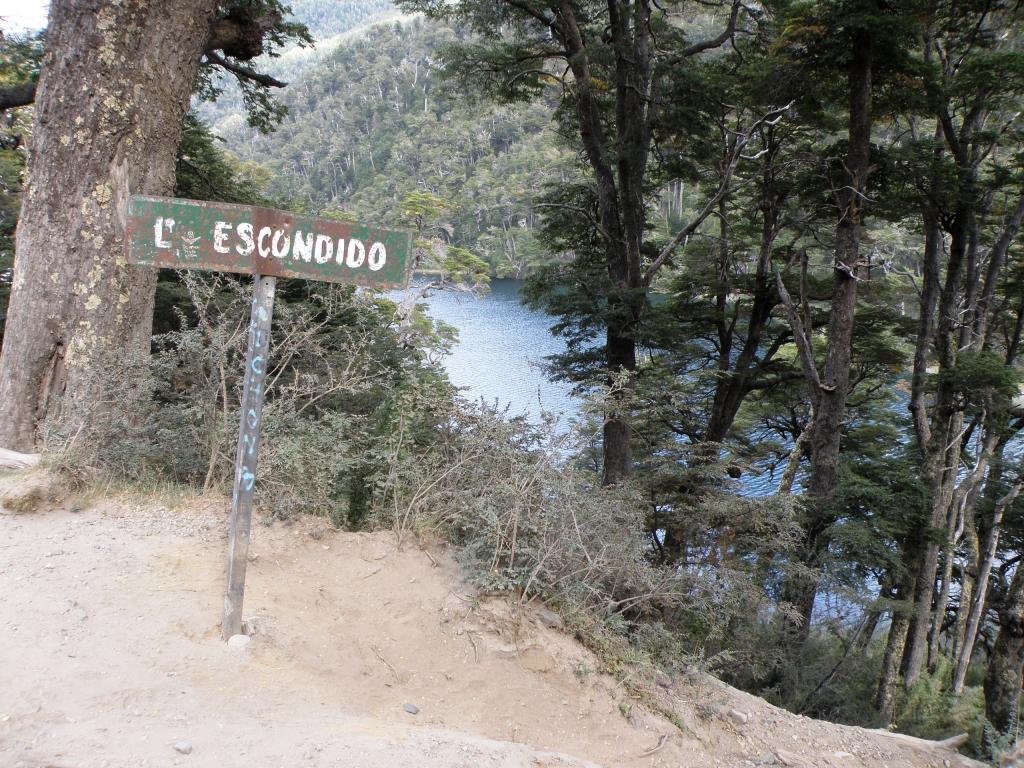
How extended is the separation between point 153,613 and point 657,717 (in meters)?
2.55

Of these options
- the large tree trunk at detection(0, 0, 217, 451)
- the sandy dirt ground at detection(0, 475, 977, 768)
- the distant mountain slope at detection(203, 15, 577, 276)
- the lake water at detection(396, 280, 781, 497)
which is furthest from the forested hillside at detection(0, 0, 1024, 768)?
the distant mountain slope at detection(203, 15, 577, 276)

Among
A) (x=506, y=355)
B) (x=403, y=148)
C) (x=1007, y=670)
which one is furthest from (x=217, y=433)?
(x=403, y=148)

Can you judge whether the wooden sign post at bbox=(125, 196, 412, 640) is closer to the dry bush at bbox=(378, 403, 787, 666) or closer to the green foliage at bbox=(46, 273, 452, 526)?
the green foliage at bbox=(46, 273, 452, 526)

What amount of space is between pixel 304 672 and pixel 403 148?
7753 cm

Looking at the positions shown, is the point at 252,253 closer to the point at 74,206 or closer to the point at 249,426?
the point at 249,426

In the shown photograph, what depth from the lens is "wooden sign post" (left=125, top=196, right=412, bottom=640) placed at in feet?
9.05

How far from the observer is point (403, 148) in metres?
74.6

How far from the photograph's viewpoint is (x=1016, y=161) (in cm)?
909

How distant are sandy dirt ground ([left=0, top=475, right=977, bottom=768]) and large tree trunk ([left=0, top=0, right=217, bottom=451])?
143 cm

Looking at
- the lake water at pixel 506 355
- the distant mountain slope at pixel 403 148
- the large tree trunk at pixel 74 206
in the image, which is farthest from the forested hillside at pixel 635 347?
the distant mountain slope at pixel 403 148

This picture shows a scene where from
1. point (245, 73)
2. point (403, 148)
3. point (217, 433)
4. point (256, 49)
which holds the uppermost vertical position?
point (403, 148)

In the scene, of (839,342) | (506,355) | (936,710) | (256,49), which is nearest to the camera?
(256,49)

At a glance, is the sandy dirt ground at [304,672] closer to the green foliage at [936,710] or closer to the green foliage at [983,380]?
the green foliage at [936,710]

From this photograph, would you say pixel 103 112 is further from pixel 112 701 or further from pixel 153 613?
pixel 112 701
